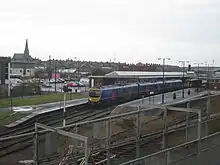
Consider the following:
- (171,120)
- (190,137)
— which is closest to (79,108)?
(171,120)

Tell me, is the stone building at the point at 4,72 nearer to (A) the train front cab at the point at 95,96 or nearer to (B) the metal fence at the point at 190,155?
(A) the train front cab at the point at 95,96

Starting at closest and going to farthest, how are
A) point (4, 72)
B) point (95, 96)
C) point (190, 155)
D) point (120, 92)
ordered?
1. point (190, 155)
2. point (95, 96)
3. point (120, 92)
4. point (4, 72)

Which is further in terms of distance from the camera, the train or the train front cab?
the train

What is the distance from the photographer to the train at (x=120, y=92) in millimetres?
35750

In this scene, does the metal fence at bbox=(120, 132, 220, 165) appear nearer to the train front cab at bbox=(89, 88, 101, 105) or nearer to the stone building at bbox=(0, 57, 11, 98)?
the train front cab at bbox=(89, 88, 101, 105)

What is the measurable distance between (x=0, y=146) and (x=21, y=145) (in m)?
1.38

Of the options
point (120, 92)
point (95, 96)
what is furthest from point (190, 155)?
point (120, 92)

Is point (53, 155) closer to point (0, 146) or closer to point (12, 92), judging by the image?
point (0, 146)

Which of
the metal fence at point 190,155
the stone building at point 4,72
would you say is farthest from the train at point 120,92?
the metal fence at point 190,155

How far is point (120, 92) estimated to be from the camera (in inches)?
1515

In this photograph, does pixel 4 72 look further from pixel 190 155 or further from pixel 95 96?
pixel 190 155

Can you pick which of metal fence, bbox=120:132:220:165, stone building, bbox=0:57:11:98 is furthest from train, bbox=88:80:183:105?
metal fence, bbox=120:132:220:165

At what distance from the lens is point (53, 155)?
27.0ft

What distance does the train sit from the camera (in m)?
35.8
